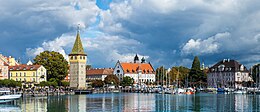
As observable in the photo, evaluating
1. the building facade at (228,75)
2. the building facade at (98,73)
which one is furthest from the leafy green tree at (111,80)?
the building facade at (228,75)

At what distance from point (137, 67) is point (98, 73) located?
16.9 metres

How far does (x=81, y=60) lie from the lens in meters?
122

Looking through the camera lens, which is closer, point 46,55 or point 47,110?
point 47,110

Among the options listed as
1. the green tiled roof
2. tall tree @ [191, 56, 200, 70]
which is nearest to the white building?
tall tree @ [191, 56, 200, 70]

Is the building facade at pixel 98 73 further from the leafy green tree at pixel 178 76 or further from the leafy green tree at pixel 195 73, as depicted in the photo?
the leafy green tree at pixel 195 73

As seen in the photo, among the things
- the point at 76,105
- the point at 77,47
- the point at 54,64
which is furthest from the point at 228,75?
the point at 76,105

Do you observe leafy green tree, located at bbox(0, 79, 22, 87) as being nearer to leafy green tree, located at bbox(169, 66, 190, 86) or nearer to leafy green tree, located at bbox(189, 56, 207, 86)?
leafy green tree, located at bbox(189, 56, 207, 86)

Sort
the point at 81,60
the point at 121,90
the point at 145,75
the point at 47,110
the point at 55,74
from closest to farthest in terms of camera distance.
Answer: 1. the point at 47,110
2. the point at 55,74
3. the point at 81,60
4. the point at 121,90
5. the point at 145,75

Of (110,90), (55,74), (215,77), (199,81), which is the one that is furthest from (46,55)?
(215,77)

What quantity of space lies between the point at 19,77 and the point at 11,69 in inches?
121

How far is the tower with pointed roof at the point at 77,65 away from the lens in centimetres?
12069

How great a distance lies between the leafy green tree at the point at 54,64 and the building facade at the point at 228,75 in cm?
4921

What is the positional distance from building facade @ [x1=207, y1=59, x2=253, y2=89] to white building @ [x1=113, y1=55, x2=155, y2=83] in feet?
113

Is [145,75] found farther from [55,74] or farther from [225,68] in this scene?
[55,74]
